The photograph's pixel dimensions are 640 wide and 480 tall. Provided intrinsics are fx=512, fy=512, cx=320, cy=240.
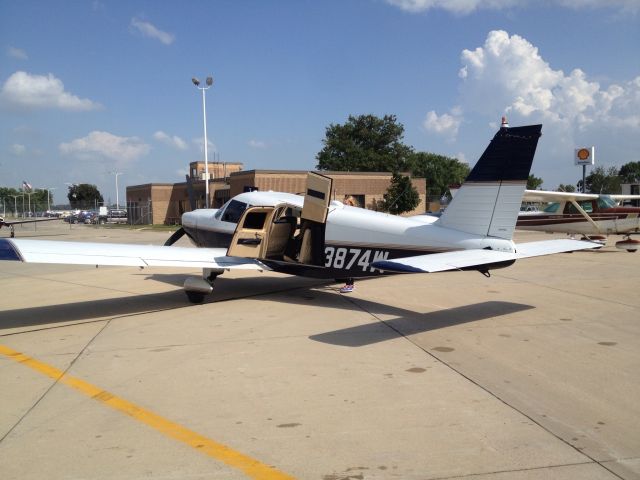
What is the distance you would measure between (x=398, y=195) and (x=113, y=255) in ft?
115

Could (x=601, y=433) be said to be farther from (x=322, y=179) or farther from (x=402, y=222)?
(x=322, y=179)

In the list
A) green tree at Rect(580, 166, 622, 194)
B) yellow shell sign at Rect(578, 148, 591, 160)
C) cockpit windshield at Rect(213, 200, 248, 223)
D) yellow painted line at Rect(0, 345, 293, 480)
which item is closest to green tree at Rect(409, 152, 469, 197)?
green tree at Rect(580, 166, 622, 194)

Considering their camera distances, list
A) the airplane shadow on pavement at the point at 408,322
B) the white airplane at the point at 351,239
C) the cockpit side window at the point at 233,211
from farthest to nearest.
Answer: the cockpit side window at the point at 233,211
the white airplane at the point at 351,239
the airplane shadow on pavement at the point at 408,322

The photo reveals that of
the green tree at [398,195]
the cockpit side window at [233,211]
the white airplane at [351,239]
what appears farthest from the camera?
the green tree at [398,195]

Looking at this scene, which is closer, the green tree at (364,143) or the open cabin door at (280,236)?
the open cabin door at (280,236)

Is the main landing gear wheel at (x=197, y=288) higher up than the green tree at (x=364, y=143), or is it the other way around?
the green tree at (x=364, y=143)

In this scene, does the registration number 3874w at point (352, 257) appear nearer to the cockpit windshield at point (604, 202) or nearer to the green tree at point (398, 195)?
the cockpit windshield at point (604, 202)

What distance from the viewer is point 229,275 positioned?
13.4 m

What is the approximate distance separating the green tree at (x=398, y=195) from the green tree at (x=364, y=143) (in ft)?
110

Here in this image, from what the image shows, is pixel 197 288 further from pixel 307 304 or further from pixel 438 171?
pixel 438 171

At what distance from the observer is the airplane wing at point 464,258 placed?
221 inches

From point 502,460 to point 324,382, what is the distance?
1989 mm

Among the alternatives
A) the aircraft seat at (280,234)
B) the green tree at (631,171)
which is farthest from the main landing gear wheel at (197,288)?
the green tree at (631,171)

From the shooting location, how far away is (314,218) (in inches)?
361
